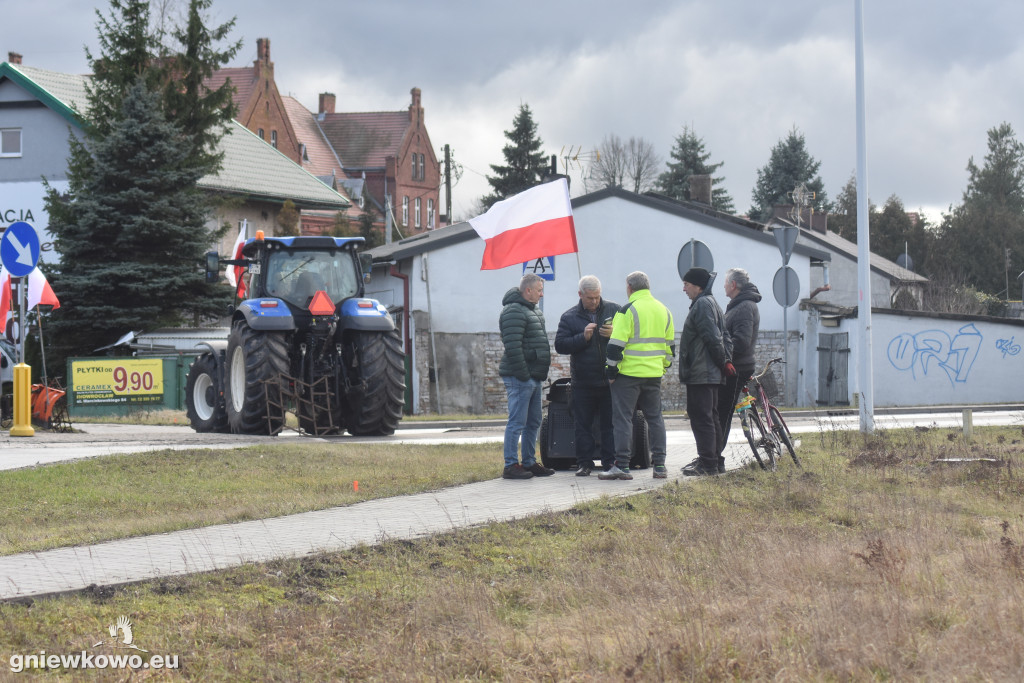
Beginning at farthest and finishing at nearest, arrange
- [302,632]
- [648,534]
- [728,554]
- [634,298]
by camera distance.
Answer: [634,298] < [648,534] < [728,554] < [302,632]

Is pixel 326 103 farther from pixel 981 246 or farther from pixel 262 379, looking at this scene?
pixel 262 379

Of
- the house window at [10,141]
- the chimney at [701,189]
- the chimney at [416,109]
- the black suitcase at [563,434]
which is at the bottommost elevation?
the black suitcase at [563,434]

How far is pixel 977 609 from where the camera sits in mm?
5145

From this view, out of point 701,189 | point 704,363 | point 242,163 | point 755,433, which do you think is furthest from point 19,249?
point 701,189

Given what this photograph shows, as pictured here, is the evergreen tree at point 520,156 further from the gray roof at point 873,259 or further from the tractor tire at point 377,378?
the tractor tire at point 377,378

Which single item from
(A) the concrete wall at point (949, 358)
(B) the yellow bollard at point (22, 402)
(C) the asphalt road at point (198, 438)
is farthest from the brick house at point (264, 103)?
(B) the yellow bollard at point (22, 402)

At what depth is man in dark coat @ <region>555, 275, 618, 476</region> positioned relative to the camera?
1045 centimetres

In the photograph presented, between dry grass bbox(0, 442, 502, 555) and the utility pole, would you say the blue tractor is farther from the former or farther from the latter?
the utility pole

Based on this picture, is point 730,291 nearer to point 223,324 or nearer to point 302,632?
point 302,632

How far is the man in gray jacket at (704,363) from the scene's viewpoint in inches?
396

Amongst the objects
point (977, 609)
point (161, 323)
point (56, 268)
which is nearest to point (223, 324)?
point (161, 323)

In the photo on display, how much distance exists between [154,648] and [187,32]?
35662mm

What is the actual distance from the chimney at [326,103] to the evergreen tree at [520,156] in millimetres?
25061

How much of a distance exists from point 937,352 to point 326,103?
6663cm
